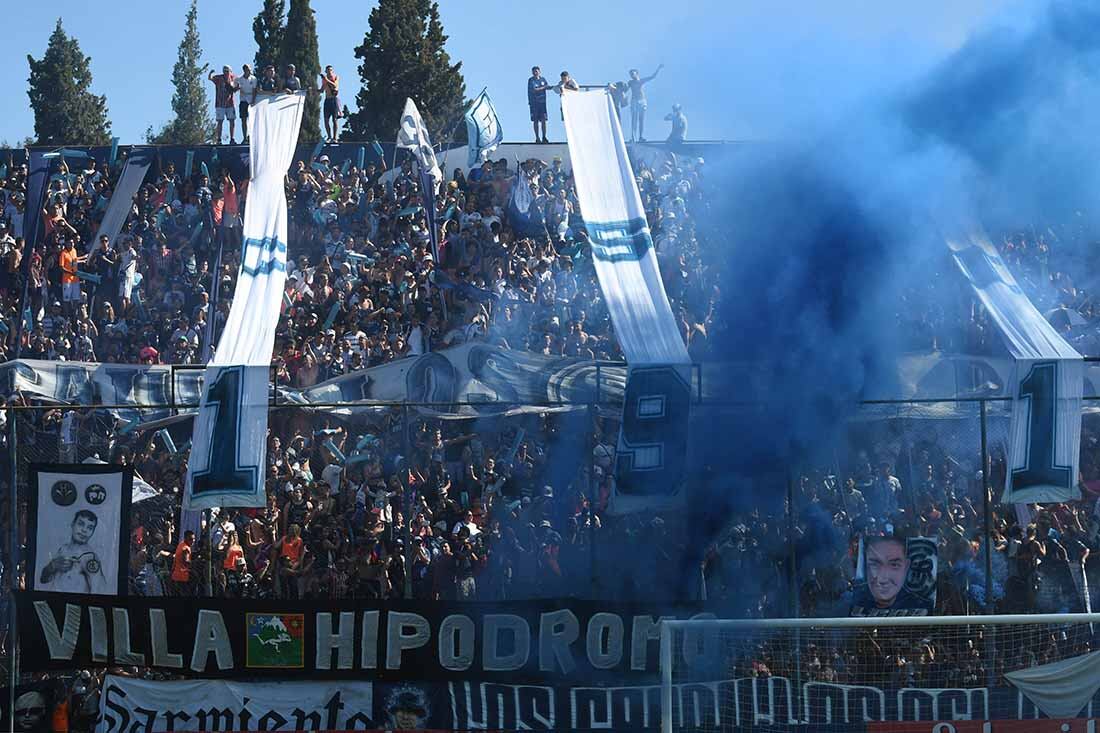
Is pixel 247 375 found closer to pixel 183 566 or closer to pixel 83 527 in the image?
pixel 83 527

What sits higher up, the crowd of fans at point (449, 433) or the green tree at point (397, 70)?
the green tree at point (397, 70)

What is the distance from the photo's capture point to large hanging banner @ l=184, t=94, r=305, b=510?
12602 mm

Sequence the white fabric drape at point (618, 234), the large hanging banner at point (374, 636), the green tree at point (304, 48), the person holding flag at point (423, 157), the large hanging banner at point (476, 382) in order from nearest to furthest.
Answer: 1. the large hanging banner at point (374, 636)
2. the white fabric drape at point (618, 234)
3. the large hanging banner at point (476, 382)
4. the person holding flag at point (423, 157)
5. the green tree at point (304, 48)

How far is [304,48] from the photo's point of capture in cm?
5100

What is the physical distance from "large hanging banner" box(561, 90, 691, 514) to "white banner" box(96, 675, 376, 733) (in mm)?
2825

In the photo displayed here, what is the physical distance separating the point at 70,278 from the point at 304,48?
30624 mm

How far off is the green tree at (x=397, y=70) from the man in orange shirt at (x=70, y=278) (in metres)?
24.9

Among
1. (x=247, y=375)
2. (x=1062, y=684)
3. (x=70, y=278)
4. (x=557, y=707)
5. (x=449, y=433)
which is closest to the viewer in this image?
(x=1062, y=684)

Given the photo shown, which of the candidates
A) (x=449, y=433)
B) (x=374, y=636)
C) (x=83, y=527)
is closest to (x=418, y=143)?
(x=449, y=433)

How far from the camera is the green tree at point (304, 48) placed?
50656mm

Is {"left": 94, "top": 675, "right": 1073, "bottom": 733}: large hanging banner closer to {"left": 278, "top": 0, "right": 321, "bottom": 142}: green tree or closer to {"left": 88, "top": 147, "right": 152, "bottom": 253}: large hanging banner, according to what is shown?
{"left": 88, "top": 147, "right": 152, "bottom": 253}: large hanging banner

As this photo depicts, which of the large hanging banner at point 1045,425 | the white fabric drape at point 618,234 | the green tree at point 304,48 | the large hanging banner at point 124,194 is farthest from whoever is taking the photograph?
the green tree at point 304,48

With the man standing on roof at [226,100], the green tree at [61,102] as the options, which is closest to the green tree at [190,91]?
the green tree at [61,102]

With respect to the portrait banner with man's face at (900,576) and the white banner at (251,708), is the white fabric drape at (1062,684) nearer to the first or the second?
the portrait banner with man's face at (900,576)
